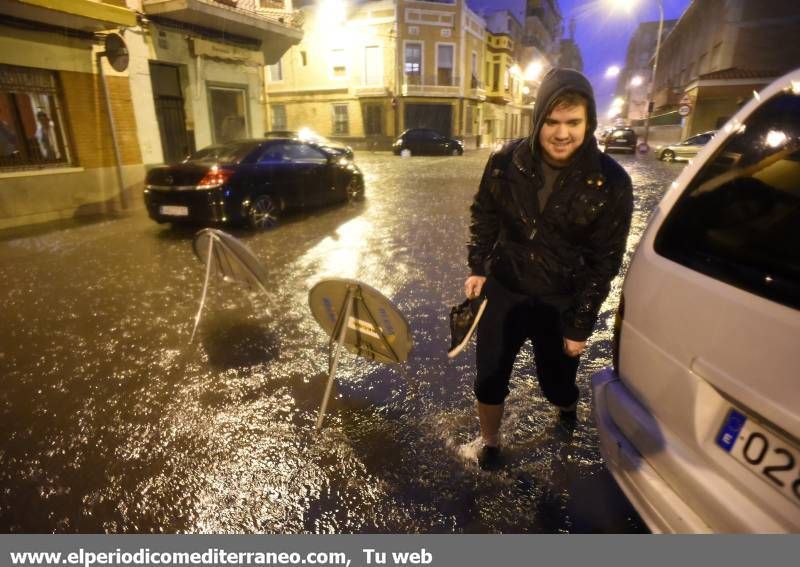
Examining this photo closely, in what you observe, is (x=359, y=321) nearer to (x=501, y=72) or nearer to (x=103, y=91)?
(x=103, y=91)

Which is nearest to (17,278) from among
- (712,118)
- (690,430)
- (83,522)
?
(83,522)

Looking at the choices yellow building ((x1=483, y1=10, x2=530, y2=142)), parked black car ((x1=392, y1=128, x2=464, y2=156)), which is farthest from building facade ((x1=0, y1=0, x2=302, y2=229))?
yellow building ((x1=483, y1=10, x2=530, y2=142))

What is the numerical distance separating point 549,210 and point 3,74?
11.0 meters

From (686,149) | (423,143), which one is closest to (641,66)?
(423,143)

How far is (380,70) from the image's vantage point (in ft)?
102

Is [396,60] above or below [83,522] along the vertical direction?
above

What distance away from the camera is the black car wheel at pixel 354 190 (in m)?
10.5

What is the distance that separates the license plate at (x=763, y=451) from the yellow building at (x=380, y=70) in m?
32.1

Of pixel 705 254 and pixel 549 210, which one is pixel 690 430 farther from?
pixel 549 210

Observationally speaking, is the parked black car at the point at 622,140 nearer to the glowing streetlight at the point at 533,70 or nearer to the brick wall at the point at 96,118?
the brick wall at the point at 96,118

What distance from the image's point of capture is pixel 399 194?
12.1m

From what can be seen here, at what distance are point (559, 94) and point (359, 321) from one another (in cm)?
161

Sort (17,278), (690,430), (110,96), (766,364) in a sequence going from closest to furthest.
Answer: (766,364) → (690,430) → (17,278) → (110,96)

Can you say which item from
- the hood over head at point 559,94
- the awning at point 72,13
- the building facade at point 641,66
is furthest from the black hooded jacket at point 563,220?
the building facade at point 641,66
